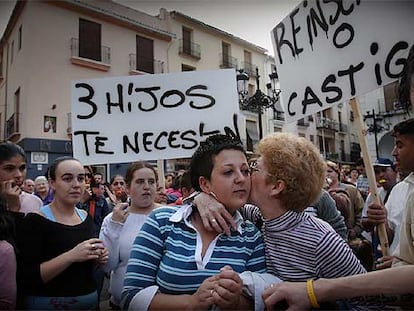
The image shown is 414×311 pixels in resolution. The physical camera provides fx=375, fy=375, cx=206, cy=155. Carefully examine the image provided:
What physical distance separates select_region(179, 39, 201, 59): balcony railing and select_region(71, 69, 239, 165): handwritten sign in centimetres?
1206

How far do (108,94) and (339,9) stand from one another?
2145 millimetres

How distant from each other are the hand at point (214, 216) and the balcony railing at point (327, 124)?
2978cm

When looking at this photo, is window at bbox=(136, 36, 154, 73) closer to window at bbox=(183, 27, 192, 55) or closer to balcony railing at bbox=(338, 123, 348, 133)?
window at bbox=(183, 27, 192, 55)

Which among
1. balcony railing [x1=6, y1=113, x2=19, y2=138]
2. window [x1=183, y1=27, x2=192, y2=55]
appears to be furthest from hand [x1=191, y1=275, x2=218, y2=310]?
window [x1=183, y1=27, x2=192, y2=55]

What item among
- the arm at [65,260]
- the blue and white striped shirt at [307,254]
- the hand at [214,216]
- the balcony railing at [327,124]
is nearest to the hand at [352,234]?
the blue and white striped shirt at [307,254]

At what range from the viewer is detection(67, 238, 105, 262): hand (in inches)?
74.4

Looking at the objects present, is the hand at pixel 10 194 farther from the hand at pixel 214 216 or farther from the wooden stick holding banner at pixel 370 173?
the wooden stick holding banner at pixel 370 173

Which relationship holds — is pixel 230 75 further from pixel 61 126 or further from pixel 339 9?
pixel 61 126

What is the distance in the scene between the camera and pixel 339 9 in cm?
232

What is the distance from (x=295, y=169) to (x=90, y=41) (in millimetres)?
13283

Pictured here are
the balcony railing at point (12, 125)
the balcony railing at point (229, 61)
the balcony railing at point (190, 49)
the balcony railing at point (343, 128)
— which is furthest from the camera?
the balcony railing at point (343, 128)

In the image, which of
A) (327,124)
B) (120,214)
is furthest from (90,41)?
(327,124)

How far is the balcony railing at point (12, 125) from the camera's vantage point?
13.4 meters

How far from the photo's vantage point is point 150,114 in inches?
137
